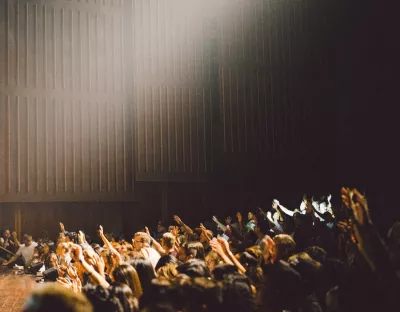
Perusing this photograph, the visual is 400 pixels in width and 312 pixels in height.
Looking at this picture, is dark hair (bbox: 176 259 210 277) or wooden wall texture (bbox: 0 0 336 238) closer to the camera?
dark hair (bbox: 176 259 210 277)

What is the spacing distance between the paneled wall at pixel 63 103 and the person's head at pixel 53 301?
1211 centimetres

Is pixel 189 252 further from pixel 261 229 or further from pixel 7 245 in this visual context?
pixel 7 245

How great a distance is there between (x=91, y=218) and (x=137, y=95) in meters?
3.74

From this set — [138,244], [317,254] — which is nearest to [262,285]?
[317,254]

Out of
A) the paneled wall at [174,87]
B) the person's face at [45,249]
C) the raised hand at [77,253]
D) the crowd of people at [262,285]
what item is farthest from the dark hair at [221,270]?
the paneled wall at [174,87]

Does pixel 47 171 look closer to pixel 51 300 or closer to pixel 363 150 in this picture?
pixel 363 150

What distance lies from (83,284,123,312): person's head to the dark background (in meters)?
11.2

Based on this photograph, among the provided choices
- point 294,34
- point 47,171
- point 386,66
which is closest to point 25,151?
point 47,171

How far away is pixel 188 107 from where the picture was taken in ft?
50.5

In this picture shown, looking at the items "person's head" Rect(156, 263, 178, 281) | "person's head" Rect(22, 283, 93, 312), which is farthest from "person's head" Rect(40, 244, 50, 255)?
"person's head" Rect(22, 283, 93, 312)

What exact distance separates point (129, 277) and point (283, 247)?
4.71ft

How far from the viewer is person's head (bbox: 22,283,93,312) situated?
1.94m

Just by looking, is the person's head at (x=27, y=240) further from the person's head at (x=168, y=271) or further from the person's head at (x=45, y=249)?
the person's head at (x=168, y=271)

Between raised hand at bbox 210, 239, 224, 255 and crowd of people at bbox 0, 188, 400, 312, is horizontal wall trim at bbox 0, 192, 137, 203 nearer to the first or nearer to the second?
crowd of people at bbox 0, 188, 400, 312
